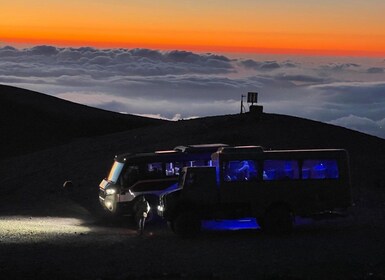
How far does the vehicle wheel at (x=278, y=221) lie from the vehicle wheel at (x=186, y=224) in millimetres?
2249

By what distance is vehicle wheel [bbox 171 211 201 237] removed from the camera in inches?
918

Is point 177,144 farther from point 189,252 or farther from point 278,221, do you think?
point 189,252

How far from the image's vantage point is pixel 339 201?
24484mm

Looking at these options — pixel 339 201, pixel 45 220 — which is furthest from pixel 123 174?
pixel 339 201

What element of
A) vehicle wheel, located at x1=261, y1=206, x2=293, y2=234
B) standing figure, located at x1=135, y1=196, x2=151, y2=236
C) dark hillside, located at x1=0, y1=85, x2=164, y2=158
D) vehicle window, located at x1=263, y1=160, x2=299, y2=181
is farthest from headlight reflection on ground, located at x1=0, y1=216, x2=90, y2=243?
dark hillside, located at x1=0, y1=85, x2=164, y2=158

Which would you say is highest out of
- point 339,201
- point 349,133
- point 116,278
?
point 349,133

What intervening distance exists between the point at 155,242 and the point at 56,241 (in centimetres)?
307

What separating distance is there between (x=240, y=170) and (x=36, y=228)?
760 cm

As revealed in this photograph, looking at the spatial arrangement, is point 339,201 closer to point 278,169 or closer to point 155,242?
point 278,169

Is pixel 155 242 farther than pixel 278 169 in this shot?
No

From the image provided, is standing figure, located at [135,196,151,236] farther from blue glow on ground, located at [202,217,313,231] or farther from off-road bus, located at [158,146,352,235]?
blue glow on ground, located at [202,217,313,231]

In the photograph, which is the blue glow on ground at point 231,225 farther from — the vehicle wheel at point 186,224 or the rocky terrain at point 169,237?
the vehicle wheel at point 186,224

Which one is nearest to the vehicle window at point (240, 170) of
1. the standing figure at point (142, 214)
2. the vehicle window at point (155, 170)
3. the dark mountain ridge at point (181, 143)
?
the standing figure at point (142, 214)

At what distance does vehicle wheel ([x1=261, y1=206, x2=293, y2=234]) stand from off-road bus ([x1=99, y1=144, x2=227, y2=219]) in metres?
3.72
